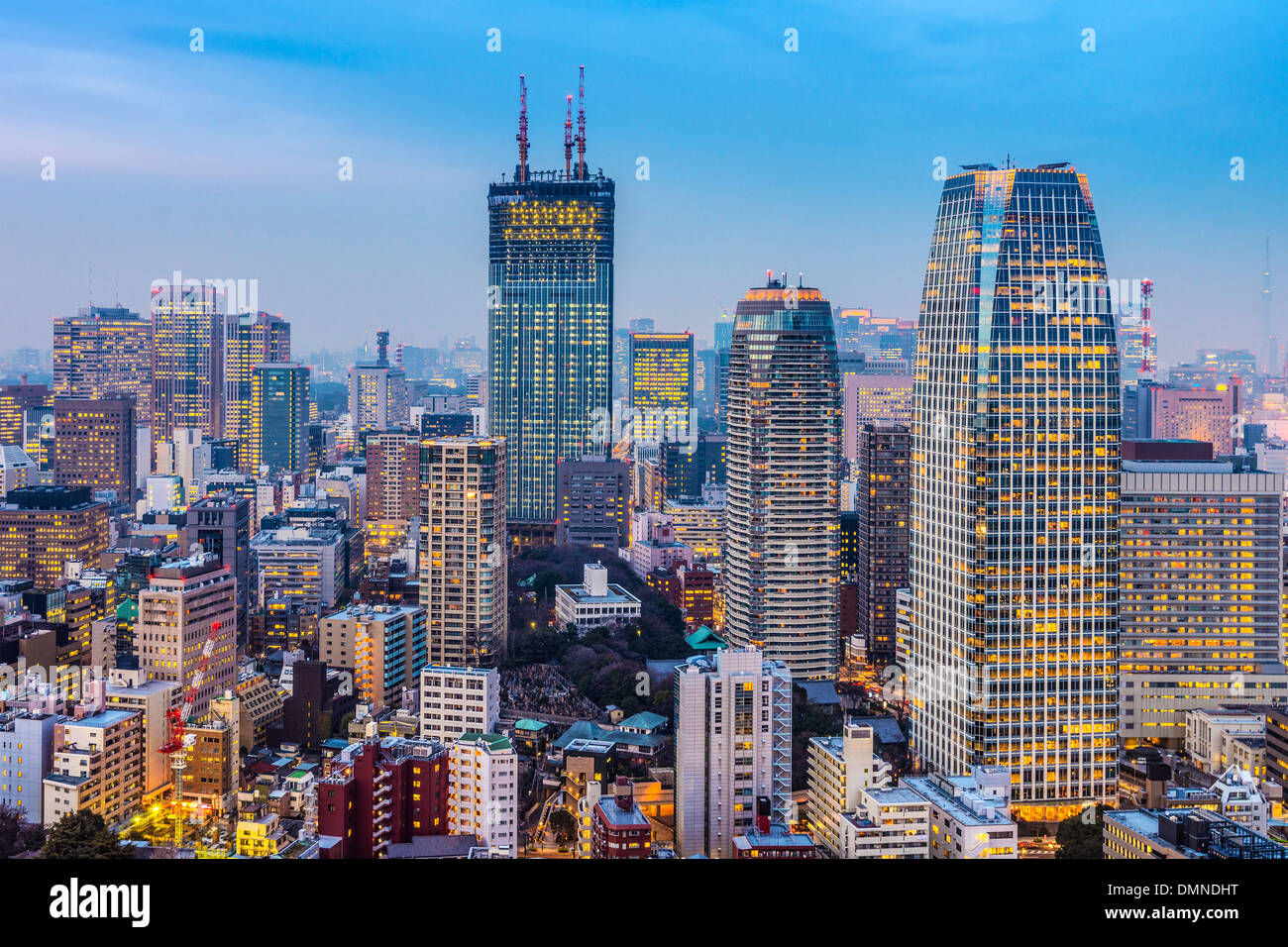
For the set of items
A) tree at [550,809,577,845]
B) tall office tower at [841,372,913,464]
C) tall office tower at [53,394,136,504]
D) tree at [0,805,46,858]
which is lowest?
tree at [550,809,577,845]

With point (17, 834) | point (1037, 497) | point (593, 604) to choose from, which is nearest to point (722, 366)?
point (593, 604)

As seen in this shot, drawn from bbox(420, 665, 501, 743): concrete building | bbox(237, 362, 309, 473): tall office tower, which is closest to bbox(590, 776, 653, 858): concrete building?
bbox(420, 665, 501, 743): concrete building

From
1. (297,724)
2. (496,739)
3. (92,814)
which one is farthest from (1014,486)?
(92,814)

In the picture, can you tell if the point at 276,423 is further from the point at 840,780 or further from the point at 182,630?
the point at 840,780

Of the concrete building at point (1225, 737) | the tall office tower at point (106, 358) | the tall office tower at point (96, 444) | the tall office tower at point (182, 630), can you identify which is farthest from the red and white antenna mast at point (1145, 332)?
the tall office tower at point (96, 444)

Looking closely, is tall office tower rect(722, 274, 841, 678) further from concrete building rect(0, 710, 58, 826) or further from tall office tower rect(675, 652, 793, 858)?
concrete building rect(0, 710, 58, 826)
